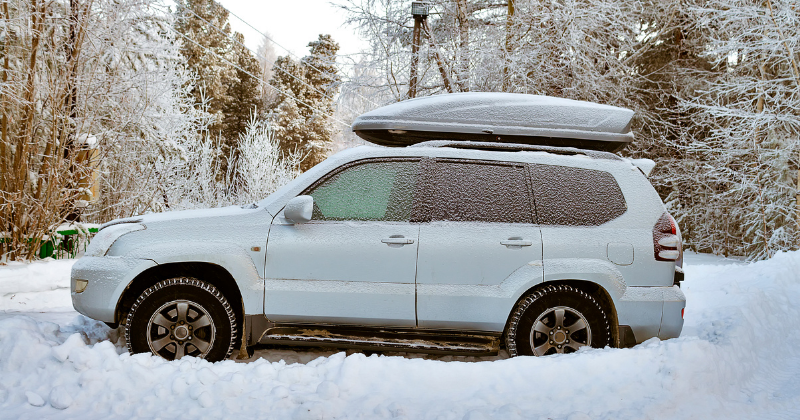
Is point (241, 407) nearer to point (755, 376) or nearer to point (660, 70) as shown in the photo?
point (755, 376)

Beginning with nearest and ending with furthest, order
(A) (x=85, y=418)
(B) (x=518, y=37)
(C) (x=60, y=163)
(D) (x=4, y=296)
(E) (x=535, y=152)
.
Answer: (A) (x=85, y=418) < (E) (x=535, y=152) < (D) (x=4, y=296) < (C) (x=60, y=163) < (B) (x=518, y=37)

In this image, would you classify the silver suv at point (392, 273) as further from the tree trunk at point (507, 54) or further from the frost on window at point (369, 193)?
the tree trunk at point (507, 54)

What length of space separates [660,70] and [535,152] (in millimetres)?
19513

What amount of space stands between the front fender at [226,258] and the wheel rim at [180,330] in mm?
316

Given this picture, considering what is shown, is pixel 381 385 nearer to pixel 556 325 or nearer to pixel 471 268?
pixel 471 268

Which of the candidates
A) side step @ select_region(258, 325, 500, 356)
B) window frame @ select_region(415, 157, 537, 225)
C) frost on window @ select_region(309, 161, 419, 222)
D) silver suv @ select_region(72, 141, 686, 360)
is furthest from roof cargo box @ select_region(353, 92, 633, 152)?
side step @ select_region(258, 325, 500, 356)

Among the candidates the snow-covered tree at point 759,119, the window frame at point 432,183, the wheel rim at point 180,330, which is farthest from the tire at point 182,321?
the snow-covered tree at point 759,119

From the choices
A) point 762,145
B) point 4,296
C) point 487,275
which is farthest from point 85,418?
point 762,145

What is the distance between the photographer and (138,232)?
188 inches

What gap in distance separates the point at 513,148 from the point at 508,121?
0.73 ft

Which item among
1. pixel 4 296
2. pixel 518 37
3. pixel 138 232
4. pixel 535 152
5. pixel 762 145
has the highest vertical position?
pixel 518 37

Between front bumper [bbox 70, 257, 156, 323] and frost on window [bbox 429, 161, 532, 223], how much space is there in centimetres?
222

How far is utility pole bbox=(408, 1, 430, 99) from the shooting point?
17547mm

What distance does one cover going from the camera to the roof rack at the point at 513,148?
16.8 ft
